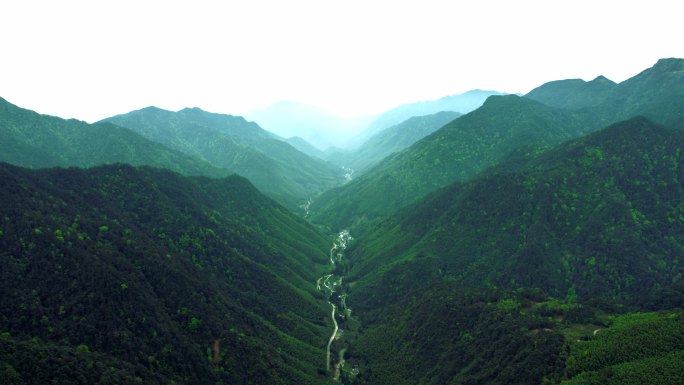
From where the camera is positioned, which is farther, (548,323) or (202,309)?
(202,309)

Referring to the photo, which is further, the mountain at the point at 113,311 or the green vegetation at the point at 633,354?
the mountain at the point at 113,311

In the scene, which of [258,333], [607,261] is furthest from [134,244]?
[607,261]

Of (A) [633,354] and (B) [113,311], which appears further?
(B) [113,311]

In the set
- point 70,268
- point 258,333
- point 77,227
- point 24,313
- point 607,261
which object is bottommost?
point 258,333

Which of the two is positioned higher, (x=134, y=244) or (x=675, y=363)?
(x=134, y=244)

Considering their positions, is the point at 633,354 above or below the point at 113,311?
below

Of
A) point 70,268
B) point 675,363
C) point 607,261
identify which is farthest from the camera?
point 607,261

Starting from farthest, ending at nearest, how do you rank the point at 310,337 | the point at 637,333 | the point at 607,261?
1. the point at 607,261
2. the point at 310,337
3. the point at 637,333

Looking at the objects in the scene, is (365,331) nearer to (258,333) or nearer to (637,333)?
(258,333)

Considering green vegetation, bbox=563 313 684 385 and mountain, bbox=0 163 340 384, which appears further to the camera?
mountain, bbox=0 163 340 384

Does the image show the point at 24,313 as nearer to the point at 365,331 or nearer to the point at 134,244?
the point at 134,244
